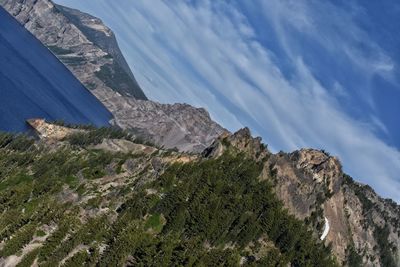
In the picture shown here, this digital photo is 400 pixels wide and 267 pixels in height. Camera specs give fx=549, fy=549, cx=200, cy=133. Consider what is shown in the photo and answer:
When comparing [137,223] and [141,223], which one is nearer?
[137,223]

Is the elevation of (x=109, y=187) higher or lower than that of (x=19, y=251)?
higher

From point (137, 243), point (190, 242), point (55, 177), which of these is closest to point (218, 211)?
point (190, 242)

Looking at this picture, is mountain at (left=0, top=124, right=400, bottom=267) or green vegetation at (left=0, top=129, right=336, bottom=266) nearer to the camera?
mountain at (left=0, top=124, right=400, bottom=267)

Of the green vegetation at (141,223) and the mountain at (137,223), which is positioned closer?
the mountain at (137,223)

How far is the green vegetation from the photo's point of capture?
452 feet

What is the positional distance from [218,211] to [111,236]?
48.2m

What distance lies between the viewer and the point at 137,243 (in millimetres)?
142500

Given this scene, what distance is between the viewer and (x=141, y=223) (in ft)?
534

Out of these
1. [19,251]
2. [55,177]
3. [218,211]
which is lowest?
[19,251]

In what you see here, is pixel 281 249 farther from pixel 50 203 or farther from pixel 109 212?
pixel 50 203

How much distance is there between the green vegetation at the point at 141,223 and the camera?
13775 cm

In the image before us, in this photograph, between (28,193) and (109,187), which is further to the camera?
(109,187)

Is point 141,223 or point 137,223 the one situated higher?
point 141,223

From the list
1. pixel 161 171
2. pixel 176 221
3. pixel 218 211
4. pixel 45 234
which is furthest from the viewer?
pixel 161 171
